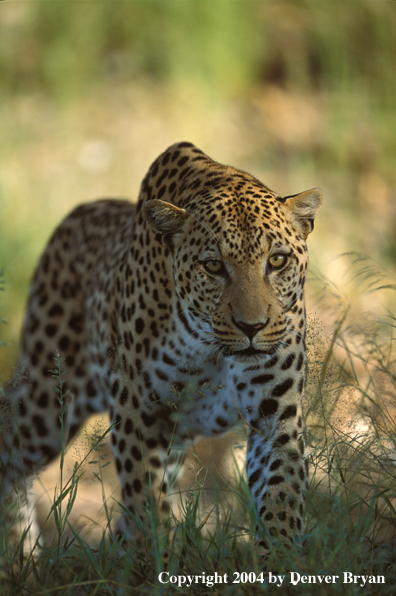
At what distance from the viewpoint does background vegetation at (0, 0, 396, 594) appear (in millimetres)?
12969

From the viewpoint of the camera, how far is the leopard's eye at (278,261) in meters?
4.02

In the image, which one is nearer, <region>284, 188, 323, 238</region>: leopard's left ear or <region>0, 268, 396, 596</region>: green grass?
<region>0, 268, 396, 596</region>: green grass

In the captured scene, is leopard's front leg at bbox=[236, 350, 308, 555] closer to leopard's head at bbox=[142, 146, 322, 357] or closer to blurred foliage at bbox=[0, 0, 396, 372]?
leopard's head at bbox=[142, 146, 322, 357]

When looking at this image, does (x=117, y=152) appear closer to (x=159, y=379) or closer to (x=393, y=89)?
(x=393, y=89)

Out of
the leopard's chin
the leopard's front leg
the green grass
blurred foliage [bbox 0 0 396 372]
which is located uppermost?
blurred foliage [bbox 0 0 396 372]

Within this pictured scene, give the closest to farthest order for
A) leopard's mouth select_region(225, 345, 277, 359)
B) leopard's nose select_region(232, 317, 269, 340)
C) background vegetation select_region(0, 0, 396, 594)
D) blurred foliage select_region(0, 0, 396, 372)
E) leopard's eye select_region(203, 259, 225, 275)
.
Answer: leopard's nose select_region(232, 317, 269, 340) → leopard's mouth select_region(225, 345, 277, 359) → leopard's eye select_region(203, 259, 225, 275) → background vegetation select_region(0, 0, 396, 594) → blurred foliage select_region(0, 0, 396, 372)

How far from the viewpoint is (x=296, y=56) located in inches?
624

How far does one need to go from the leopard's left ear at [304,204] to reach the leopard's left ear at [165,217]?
55cm

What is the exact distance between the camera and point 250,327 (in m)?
3.82

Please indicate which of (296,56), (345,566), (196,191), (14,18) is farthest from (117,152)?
(345,566)

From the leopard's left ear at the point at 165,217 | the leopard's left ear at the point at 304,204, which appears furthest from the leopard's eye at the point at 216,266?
the leopard's left ear at the point at 304,204

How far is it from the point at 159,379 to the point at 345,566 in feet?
5.92
